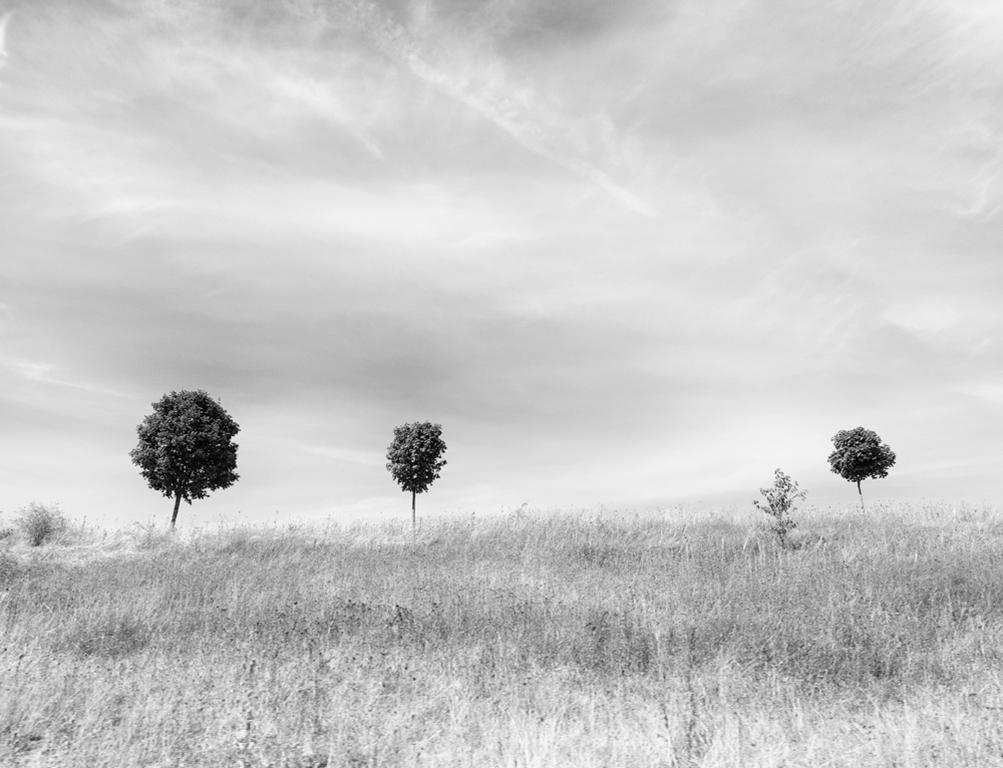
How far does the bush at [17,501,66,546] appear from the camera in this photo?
23.9 metres

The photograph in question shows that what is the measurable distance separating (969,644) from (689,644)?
3.88 meters

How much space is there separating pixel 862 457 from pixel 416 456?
79.8 ft

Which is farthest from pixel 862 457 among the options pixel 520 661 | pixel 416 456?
pixel 520 661

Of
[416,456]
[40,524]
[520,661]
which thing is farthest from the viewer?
[416,456]

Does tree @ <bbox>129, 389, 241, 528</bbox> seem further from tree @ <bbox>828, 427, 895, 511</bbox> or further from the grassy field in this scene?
tree @ <bbox>828, 427, 895, 511</bbox>

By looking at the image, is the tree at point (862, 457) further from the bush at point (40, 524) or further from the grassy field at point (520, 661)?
the bush at point (40, 524)

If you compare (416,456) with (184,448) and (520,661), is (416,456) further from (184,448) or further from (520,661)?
(520,661)

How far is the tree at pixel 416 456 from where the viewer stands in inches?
1268

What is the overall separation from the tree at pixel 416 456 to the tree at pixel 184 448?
8060 mm

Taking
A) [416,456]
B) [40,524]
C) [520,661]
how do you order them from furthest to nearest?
1. [416,456]
2. [40,524]
3. [520,661]

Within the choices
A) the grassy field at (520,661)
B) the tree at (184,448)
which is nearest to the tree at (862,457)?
the grassy field at (520,661)

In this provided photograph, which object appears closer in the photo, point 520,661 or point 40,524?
point 520,661

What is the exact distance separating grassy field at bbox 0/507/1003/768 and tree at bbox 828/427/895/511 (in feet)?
71.4

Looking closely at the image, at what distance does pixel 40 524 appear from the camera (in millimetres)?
24172
